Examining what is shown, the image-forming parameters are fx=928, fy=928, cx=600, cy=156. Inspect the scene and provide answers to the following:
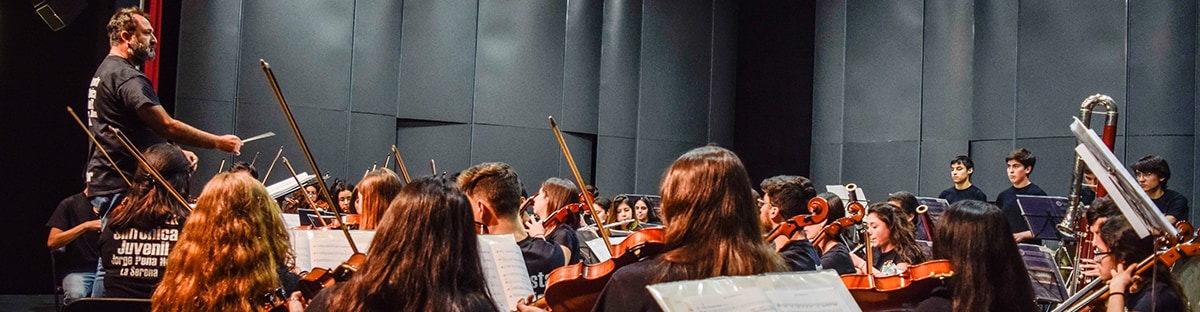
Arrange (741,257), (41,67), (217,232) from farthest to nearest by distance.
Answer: (41,67), (217,232), (741,257)

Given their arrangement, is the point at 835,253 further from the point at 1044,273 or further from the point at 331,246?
the point at 331,246

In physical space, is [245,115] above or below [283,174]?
above

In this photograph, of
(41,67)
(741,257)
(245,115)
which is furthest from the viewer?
(245,115)

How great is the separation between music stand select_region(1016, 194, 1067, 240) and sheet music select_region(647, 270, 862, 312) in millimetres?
4851

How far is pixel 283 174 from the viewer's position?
870 cm

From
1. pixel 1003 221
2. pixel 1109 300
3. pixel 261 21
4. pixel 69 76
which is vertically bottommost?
pixel 1109 300

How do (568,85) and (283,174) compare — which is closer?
(283,174)

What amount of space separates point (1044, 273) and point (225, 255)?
357 centimetres

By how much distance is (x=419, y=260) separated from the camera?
208 centimetres

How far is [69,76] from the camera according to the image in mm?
7730

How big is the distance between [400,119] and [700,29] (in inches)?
162

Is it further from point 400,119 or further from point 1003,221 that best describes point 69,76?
point 1003,221

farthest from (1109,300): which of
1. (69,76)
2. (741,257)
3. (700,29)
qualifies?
(700,29)

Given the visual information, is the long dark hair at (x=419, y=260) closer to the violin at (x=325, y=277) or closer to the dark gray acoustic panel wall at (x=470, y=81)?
the violin at (x=325, y=277)
